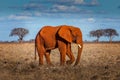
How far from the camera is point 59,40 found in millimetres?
27594

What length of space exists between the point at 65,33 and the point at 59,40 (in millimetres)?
524

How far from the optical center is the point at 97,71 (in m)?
21.0

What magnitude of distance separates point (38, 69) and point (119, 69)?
12.2ft

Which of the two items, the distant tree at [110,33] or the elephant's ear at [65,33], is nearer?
the elephant's ear at [65,33]

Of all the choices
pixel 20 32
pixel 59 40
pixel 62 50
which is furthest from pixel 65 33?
pixel 20 32

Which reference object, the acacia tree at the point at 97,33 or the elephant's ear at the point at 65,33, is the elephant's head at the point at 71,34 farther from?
the acacia tree at the point at 97,33

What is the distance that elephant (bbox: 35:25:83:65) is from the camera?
2734cm

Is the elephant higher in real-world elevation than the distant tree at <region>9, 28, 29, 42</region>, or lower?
higher

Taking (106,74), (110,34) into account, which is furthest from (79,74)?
(110,34)

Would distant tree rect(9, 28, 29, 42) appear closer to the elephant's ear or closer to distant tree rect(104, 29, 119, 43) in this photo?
distant tree rect(104, 29, 119, 43)

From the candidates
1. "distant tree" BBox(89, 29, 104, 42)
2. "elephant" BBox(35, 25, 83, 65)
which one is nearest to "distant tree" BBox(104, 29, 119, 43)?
"distant tree" BBox(89, 29, 104, 42)

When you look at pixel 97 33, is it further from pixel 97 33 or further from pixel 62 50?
pixel 62 50

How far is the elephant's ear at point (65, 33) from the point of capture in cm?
2736

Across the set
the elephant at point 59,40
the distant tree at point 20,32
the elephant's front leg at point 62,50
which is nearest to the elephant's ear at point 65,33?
the elephant at point 59,40
